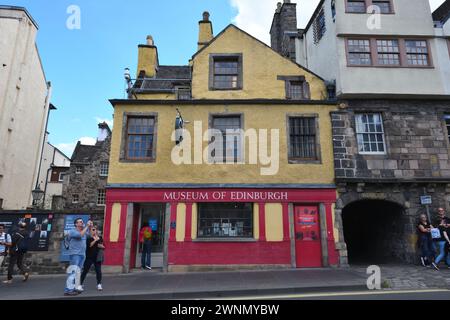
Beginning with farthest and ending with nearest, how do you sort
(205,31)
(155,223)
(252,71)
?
(205,31), (252,71), (155,223)

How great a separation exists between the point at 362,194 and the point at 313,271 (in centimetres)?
393

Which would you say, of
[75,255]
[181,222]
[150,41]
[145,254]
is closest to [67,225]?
[145,254]

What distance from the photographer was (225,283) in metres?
8.04

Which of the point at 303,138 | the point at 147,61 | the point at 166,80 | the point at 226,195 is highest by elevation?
the point at 147,61

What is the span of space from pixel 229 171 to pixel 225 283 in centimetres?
471

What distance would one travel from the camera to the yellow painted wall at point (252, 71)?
12.5m

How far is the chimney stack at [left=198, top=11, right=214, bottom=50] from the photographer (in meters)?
16.0

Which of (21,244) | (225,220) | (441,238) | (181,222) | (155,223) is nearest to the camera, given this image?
(21,244)

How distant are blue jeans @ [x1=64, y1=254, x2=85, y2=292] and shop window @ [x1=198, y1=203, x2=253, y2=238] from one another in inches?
190

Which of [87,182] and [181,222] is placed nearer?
[181,222]

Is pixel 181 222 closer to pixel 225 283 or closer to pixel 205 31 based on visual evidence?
pixel 225 283

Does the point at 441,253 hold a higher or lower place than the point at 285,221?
lower

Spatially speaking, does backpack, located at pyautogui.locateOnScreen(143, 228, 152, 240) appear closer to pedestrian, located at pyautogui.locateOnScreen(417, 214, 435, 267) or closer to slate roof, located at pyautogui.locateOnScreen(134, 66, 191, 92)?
slate roof, located at pyautogui.locateOnScreen(134, 66, 191, 92)
